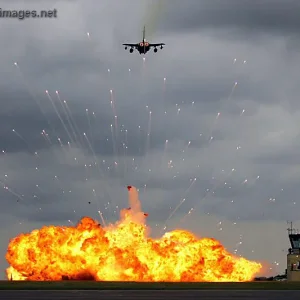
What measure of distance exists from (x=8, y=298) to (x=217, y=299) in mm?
33609

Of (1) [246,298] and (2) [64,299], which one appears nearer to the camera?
(2) [64,299]

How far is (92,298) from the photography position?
472ft

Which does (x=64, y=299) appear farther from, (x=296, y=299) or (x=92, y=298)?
(x=296, y=299)

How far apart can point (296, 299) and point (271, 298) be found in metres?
6.96

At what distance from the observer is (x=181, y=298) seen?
14825 cm

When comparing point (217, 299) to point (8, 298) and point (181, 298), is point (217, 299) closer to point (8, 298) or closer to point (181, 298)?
point (181, 298)

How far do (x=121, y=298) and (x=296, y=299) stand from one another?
2806 centimetres

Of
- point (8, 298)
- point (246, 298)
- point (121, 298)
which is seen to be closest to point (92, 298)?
point (121, 298)

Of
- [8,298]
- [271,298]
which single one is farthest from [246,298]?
[8,298]

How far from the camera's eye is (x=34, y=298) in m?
146

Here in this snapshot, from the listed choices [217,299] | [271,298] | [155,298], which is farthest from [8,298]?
[271,298]

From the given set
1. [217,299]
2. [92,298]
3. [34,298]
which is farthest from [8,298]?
[217,299]

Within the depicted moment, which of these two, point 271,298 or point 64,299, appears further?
point 271,298

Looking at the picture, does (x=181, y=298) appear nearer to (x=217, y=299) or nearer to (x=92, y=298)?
(x=217, y=299)
